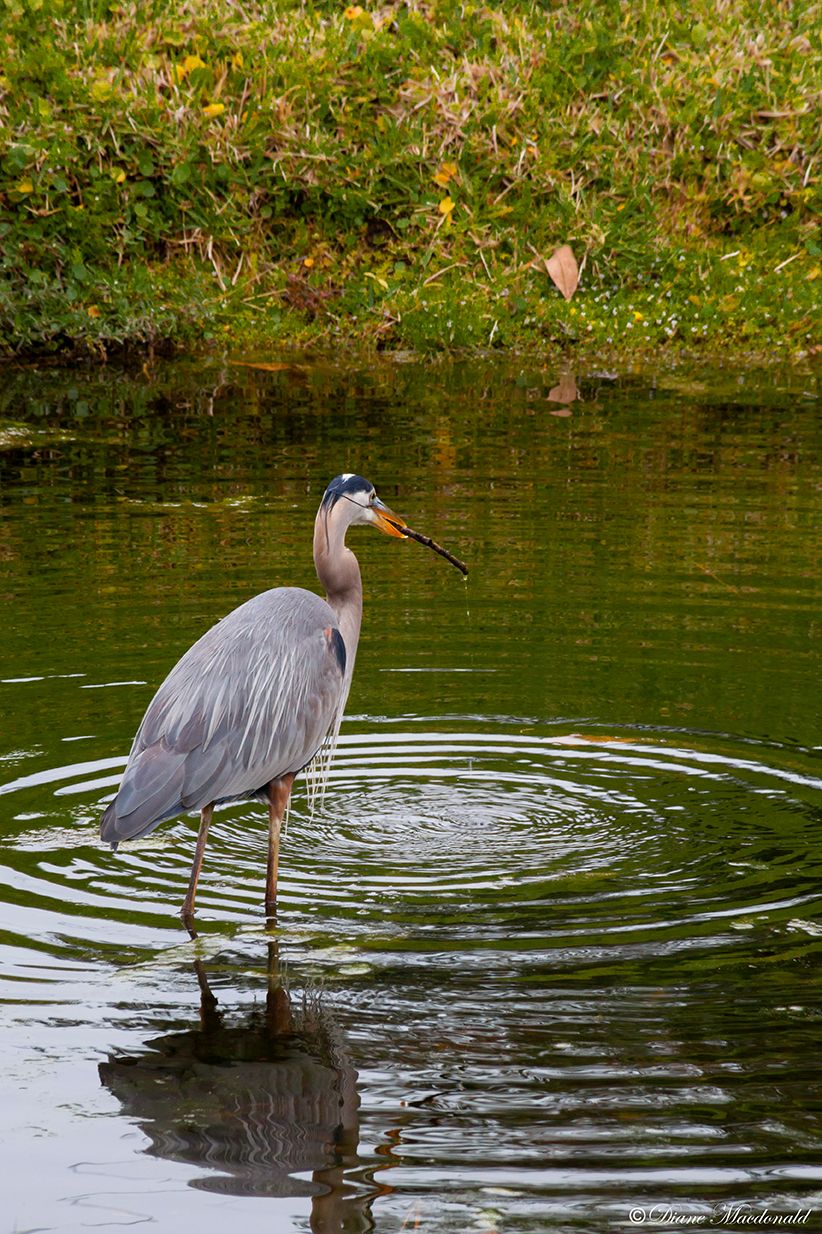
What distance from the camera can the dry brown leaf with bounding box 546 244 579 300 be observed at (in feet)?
50.0

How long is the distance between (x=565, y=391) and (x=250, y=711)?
330 inches

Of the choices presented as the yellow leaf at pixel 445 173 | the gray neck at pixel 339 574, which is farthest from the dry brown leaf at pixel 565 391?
the gray neck at pixel 339 574

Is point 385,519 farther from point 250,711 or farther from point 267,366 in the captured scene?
point 267,366

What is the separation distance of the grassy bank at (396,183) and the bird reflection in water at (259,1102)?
10.6 m

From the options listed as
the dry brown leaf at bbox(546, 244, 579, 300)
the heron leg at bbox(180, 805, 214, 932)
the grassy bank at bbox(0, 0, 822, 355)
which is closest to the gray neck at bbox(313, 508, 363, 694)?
the heron leg at bbox(180, 805, 214, 932)

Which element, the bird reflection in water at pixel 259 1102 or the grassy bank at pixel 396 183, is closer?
the bird reflection in water at pixel 259 1102

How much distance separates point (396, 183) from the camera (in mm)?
15609

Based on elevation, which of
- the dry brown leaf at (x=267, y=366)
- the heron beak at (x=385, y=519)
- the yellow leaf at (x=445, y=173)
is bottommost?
the heron beak at (x=385, y=519)

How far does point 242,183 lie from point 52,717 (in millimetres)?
8941

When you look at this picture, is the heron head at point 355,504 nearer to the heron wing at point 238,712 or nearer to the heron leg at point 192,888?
the heron wing at point 238,712

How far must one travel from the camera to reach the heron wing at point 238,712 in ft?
19.0

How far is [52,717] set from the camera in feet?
25.2

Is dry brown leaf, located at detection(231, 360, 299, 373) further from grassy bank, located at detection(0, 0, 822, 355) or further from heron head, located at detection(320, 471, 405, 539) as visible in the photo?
heron head, located at detection(320, 471, 405, 539)

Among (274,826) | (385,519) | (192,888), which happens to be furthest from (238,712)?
(385,519)
